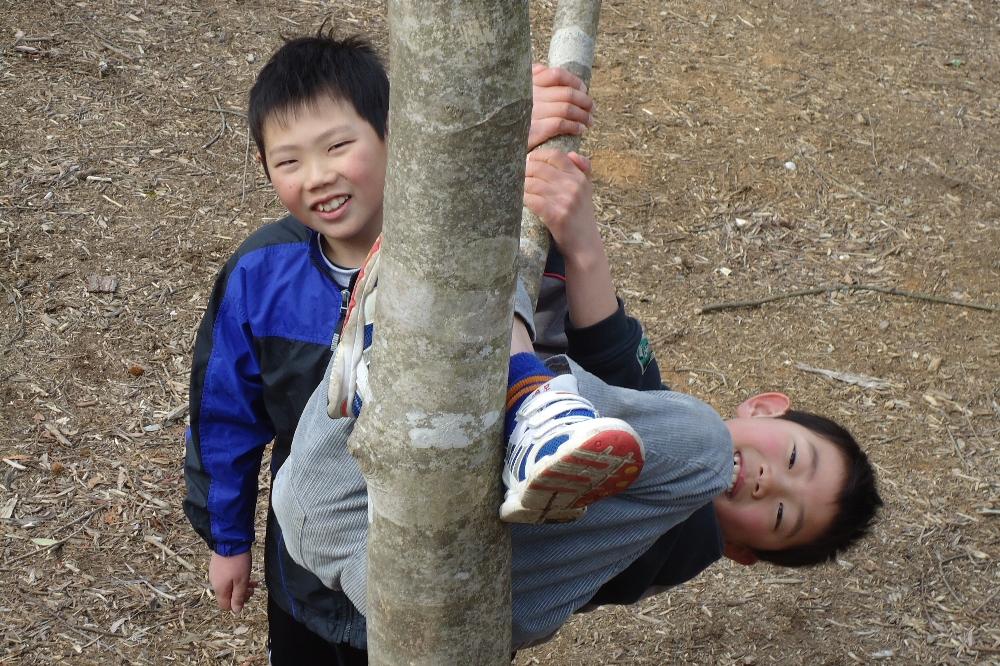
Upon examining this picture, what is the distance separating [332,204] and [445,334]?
1103mm

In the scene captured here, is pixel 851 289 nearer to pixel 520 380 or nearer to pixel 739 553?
pixel 739 553

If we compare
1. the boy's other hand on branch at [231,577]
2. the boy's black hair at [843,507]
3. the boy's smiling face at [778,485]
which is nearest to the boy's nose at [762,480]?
the boy's smiling face at [778,485]

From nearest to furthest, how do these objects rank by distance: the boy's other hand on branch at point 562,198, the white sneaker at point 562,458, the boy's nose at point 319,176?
the white sneaker at point 562,458
the boy's other hand on branch at point 562,198
the boy's nose at point 319,176

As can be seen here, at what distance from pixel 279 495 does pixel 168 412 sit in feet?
8.98

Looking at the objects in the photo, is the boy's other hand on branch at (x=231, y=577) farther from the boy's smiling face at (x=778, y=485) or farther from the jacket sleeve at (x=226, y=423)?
the boy's smiling face at (x=778, y=485)

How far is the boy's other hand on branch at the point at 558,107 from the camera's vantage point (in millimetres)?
2279

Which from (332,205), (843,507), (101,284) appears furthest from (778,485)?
(101,284)

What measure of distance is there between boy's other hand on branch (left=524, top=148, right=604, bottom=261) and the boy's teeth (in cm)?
45

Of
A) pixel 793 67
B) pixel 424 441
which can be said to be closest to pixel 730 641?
pixel 424 441

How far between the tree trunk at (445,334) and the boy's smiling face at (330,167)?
3.27ft

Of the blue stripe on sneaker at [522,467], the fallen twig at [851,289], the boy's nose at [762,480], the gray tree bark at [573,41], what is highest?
the gray tree bark at [573,41]

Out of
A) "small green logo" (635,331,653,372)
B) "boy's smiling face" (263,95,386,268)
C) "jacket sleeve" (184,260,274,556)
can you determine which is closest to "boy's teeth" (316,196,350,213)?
"boy's smiling face" (263,95,386,268)

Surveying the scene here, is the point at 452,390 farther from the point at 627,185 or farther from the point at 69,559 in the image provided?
the point at 627,185

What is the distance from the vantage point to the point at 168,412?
4.58 metres
